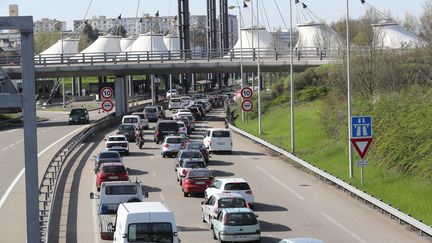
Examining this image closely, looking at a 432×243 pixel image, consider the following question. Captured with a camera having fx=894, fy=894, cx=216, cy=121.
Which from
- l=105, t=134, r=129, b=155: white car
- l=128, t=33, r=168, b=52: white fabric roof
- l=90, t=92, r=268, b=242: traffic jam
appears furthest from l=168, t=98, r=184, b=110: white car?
l=105, t=134, r=129, b=155: white car

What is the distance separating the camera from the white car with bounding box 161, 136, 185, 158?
4978cm

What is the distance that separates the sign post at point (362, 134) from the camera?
3186 cm

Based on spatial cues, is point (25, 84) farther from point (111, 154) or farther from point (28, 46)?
point (111, 154)

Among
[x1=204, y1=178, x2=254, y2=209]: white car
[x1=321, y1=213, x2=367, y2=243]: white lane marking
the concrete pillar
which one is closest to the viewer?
[x1=321, y1=213, x2=367, y2=243]: white lane marking

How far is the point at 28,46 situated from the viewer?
687 inches

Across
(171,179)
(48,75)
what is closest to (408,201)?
(171,179)

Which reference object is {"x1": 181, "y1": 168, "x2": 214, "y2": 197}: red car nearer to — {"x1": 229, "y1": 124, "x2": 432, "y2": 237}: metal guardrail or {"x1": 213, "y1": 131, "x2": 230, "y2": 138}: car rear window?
{"x1": 229, "y1": 124, "x2": 432, "y2": 237}: metal guardrail

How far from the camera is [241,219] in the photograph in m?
24.2

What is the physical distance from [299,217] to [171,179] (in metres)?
11.9

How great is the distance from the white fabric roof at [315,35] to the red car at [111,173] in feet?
221

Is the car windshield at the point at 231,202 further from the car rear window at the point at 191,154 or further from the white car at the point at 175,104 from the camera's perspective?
the white car at the point at 175,104

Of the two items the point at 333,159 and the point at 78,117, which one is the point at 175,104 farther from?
the point at 333,159

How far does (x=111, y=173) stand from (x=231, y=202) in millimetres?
10203

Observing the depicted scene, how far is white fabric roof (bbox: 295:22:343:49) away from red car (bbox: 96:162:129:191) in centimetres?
6740
